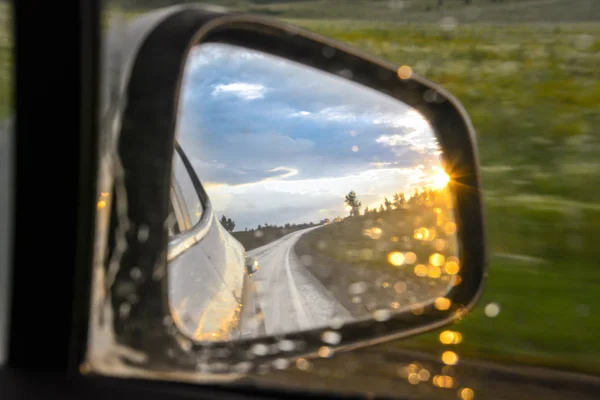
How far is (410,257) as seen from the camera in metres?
2.90

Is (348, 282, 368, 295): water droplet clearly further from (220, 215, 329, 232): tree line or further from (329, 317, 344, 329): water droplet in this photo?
(220, 215, 329, 232): tree line

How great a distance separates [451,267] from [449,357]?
2.29 feet

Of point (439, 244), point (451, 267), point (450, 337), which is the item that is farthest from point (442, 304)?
point (450, 337)

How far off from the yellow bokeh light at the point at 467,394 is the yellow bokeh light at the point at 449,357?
1.20 feet

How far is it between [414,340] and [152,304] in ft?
5.68

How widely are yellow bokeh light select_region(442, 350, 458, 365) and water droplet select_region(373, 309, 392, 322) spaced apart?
799 mm

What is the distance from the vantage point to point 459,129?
2830mm

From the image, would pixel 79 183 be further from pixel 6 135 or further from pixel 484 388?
pixel 484 388

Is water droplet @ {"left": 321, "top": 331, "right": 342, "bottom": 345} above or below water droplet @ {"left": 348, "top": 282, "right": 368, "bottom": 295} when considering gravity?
below

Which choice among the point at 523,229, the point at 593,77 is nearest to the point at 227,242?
the point at 523,229

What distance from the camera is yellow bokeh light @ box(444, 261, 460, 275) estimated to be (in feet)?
9.23

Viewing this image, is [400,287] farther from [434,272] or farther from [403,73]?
[403,73]

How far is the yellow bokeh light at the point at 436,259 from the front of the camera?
9.53ft

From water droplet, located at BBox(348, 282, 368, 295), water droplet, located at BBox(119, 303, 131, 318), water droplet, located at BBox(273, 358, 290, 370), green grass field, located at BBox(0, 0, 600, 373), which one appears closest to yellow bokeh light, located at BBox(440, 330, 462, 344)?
green grass field, located at BBox(0, 0, 600, 373)
